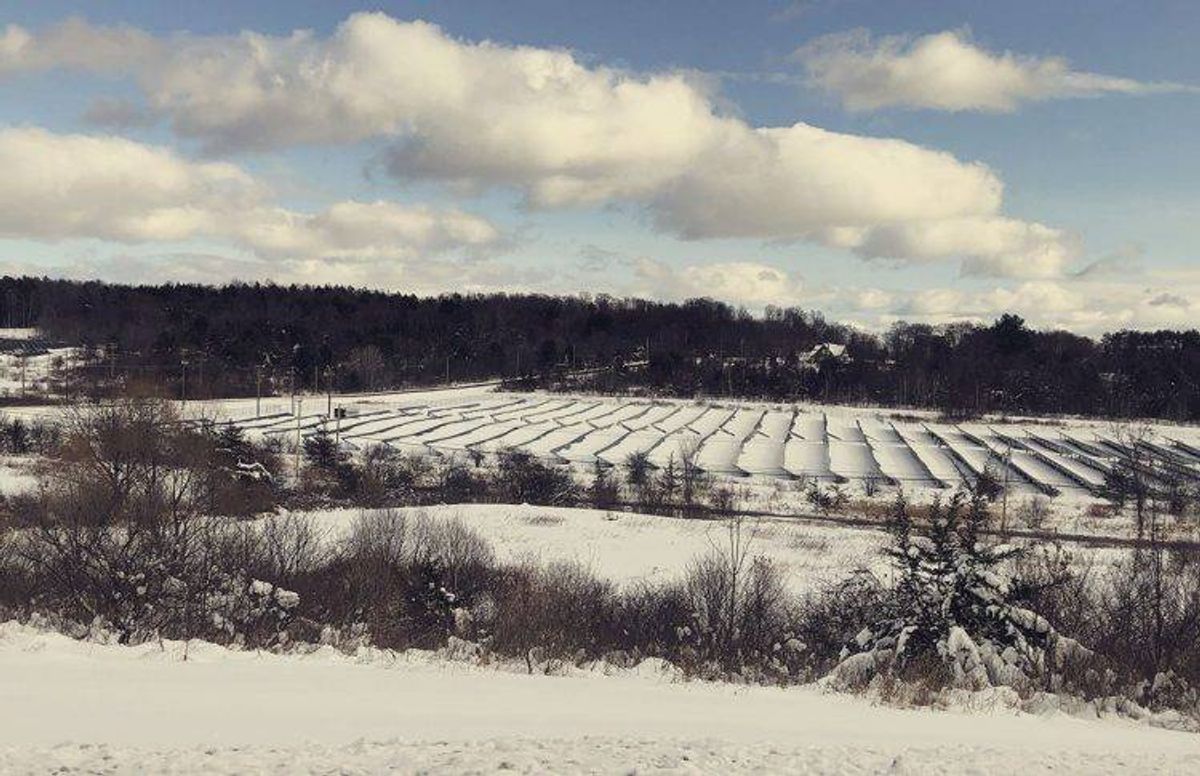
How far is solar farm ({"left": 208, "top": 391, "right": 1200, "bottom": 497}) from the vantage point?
66875 millimetres

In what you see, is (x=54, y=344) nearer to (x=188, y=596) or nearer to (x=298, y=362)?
(x=298, y=362)

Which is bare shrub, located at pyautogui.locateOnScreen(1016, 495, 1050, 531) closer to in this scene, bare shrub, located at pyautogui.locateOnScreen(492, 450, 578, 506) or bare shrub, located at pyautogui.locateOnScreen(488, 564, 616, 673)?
bare shrub, located at pyautogui.locateOnScreen(492, 450, 578, 506)

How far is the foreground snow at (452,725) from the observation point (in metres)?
7.41

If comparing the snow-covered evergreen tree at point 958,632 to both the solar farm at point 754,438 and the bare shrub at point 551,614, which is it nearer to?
the bare shrub at point 551,614

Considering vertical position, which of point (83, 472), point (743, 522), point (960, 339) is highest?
point (960, 339)

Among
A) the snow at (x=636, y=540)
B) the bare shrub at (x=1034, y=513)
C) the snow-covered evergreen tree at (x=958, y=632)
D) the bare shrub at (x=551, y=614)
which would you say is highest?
the snow-covered evergreen tree at (x=958, y=632)

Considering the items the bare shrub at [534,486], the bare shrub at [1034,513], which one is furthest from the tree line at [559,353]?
the bare shrub at [1034,513]

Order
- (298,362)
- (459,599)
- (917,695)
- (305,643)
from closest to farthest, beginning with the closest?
1. (917,695)
2. (305,643)
3. (459,599)
4. (298,362)

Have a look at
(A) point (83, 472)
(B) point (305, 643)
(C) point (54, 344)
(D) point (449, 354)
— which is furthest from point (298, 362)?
(B) point (305, 643)

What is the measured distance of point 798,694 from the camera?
11.9 m

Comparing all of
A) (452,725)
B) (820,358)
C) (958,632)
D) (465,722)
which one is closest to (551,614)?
(958,632)

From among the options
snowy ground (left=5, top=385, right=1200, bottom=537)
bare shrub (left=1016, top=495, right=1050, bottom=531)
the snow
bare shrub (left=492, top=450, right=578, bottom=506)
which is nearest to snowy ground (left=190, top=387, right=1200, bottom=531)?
snowy ground (left=5, top=385, right=1200, bottom=537)

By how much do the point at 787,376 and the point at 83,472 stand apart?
101 m

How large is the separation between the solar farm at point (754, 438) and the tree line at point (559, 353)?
13.4 metres
